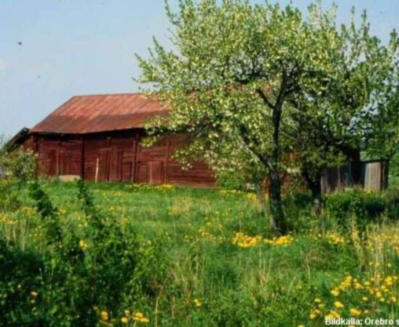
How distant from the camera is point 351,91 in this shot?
61.3ft

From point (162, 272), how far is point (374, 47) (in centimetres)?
1261

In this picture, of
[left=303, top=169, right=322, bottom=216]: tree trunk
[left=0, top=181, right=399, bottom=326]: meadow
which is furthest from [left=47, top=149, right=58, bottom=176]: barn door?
[left=0, top=181, right=399, bottom=326]: meadow

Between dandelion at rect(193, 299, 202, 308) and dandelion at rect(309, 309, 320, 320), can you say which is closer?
dandelion at rect(309, 309, 320, 320)

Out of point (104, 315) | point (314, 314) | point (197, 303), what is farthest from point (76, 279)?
point (314, 314)

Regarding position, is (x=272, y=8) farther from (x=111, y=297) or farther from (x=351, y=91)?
(x=111, y=297)

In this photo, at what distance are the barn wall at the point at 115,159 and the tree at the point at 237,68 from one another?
21152 millimetres

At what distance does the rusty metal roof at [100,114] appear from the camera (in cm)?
4300

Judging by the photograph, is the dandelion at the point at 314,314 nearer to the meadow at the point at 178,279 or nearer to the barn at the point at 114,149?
the meadow at the point at 178,279

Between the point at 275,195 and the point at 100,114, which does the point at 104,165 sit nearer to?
the point at 100,114

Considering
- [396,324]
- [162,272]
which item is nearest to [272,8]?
[162,272]

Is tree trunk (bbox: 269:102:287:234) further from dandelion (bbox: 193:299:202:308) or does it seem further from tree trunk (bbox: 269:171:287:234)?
dandelion (bbox: 193:299:202:308)

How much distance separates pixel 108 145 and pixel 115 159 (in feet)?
3.98

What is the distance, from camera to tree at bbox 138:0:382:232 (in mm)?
16266

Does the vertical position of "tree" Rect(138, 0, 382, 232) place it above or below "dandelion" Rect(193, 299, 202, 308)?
above
